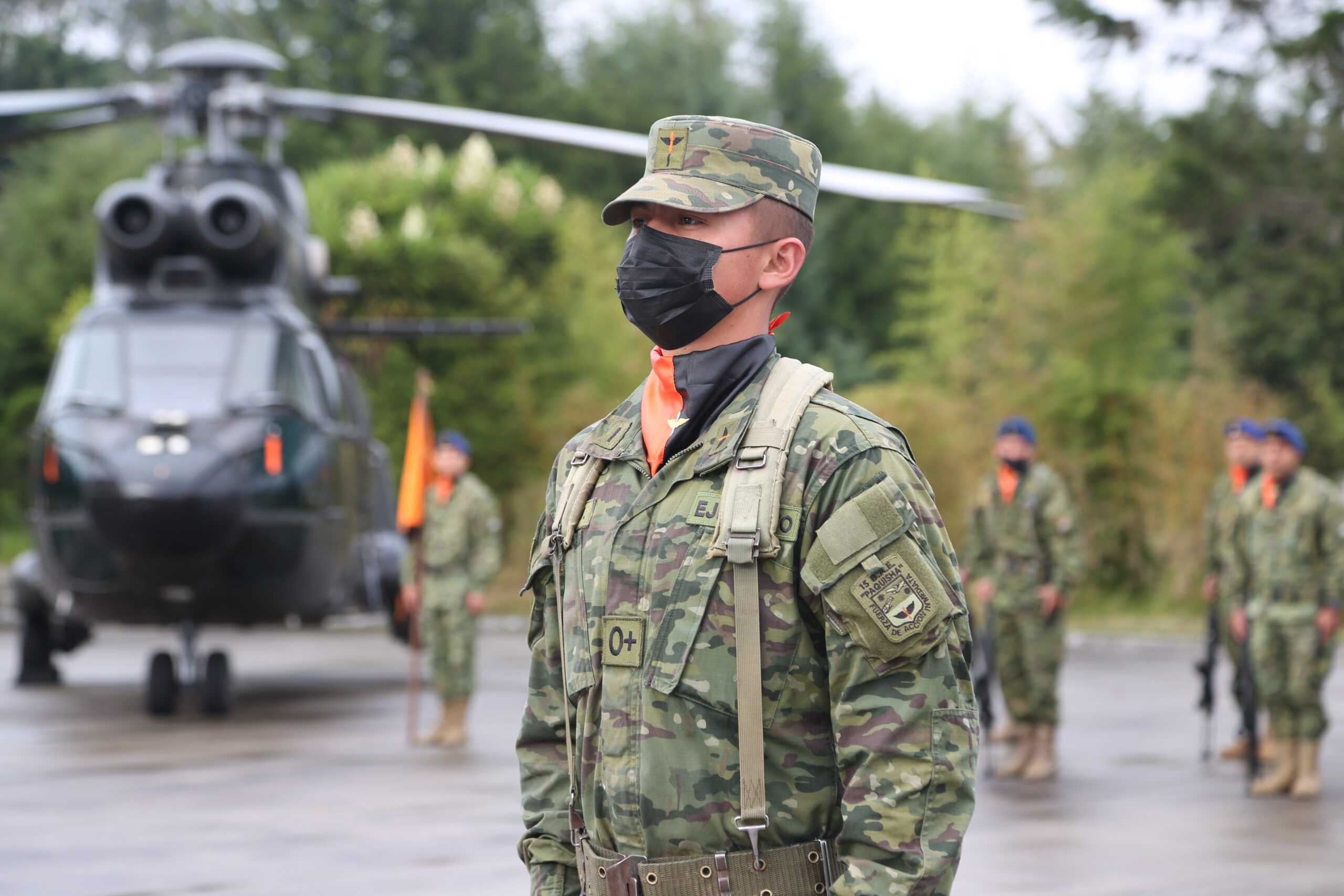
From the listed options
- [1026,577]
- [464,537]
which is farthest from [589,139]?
[1026,577]

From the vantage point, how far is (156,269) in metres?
12.7

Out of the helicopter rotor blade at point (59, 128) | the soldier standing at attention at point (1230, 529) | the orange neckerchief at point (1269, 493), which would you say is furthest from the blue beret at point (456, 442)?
the orange neckerchief at point (1269, 493)

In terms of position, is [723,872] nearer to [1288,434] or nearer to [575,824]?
[575,824]

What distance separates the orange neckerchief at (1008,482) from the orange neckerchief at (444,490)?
368cm

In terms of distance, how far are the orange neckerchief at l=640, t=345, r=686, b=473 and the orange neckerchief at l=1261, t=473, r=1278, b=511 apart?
24.3 feet

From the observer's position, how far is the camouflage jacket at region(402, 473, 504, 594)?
11.1m

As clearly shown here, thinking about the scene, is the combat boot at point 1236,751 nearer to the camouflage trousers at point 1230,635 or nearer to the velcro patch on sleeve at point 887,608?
the camouflage trousers at point 1230,635

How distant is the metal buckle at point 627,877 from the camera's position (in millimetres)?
2426

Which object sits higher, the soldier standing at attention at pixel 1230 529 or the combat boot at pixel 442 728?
the soldier standing at attention at pixel 1230 529

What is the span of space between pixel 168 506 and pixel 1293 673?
7.19 metres

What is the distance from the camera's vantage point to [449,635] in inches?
432

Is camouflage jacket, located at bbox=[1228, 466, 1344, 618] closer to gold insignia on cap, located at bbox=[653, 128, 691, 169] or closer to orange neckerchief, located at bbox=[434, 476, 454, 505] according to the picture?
orange neckerchief, located at bbox=[434, 476, 454, 505]

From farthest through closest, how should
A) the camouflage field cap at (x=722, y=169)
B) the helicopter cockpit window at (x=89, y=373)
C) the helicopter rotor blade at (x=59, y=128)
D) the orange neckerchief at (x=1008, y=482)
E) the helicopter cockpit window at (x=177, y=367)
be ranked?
the helicopter rotor blade at (x=59, y=128)
the helicopter cockpit window at (x=89, y=373)
the helicopter cockpit window at (x=177, y=367)
the orange neckerchief at (x=1008, y=482)
the camouflage field cap at (x=722, y=169)

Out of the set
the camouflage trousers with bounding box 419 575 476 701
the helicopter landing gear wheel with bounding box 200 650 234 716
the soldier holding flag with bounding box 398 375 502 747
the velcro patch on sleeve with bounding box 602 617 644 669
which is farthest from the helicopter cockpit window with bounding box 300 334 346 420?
the velcro patch on sleeve with bounding box 602 617 644 669
